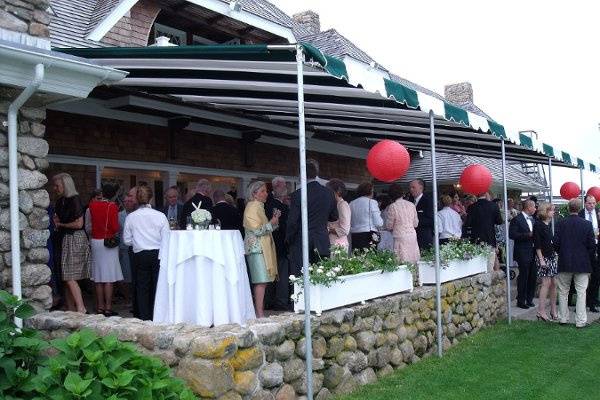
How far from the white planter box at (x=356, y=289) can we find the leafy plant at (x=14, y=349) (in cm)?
211

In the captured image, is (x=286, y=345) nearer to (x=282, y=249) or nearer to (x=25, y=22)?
(x=282, y=249)

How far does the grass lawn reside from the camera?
5332 millimetres

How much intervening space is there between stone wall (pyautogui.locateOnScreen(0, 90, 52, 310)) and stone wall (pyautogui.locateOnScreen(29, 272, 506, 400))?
32 cm

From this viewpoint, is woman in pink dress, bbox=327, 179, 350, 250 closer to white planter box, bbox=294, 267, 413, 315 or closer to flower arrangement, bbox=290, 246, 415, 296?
flower arrangement, bbox=290, 246, 415, 296

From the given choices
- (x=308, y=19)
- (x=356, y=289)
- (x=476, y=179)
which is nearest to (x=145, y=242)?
(x=356, y=289)

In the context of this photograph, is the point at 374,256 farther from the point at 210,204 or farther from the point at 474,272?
the point at 474,272

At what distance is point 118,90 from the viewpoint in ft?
26.1

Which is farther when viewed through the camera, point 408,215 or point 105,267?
point 408,215

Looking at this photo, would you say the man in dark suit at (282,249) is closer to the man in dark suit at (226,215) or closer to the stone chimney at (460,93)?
the man in dark suit at (226,215)

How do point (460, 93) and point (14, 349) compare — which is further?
point (460, 93)

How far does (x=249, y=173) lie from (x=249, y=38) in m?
2.50

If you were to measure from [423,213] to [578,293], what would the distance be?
2.31m

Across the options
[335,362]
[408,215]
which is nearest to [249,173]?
[408,215]

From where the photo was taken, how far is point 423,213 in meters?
8.66
